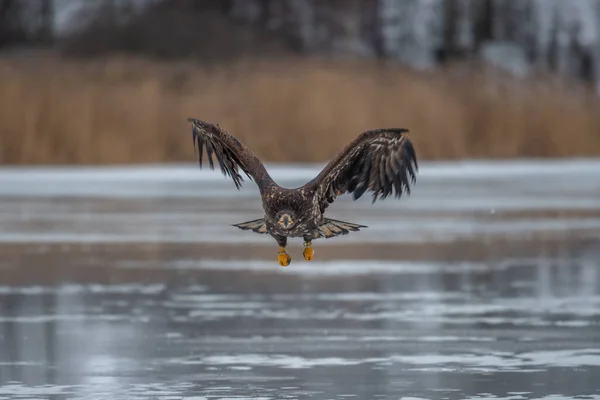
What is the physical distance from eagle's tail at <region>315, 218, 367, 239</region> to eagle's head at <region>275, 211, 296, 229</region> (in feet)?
1.08

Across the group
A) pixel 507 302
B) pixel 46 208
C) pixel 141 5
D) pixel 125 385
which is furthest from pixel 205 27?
pixel 125 385

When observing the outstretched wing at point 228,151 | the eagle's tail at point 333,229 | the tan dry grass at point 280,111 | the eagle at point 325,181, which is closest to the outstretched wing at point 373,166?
the eagle at point 325,181

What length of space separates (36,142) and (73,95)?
154 centimetres

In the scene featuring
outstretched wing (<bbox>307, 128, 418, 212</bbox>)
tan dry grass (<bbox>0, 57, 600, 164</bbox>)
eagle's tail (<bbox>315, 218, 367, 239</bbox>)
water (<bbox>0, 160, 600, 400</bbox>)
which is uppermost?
tan dry grass (<bbox>0, 57, 600, 164</bbox>)

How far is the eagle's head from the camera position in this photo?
9492 mm

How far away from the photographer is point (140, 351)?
8.71 m

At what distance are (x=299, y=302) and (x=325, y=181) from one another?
1184 millimetres

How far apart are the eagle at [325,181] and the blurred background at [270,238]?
0.56 metres

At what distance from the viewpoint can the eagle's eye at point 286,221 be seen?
9484 millimetres

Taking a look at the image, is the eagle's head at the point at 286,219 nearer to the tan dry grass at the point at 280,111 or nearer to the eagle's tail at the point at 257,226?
the eagle's tail at the point at 257,226

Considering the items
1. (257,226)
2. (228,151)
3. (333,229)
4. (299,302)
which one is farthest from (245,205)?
(333,229)

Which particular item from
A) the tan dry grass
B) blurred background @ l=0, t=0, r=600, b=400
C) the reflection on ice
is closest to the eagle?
blurred background @ l=0, t=0, r=600, b=400

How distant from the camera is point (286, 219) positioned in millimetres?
9492

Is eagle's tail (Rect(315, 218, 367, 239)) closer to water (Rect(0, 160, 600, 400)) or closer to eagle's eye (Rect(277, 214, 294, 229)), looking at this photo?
eagle's eye (Rect(277, 214, 294, 229))
